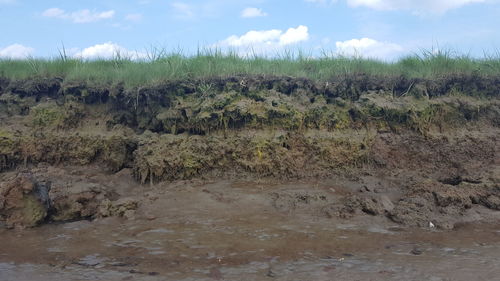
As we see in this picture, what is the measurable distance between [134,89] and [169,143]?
2.93 feet

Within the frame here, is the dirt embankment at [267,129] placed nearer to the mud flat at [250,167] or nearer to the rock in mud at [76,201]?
the mud flat at [250,167]

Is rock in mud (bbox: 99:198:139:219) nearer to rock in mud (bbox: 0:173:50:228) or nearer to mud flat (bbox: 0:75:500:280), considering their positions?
mud flat (bbox: 0:75:500:280)

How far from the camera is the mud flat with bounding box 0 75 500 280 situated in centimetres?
423

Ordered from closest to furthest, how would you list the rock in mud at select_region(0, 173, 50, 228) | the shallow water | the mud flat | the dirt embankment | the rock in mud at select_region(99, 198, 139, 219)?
the shallow water → the mud flat → the rock in mud at select_region(0, 173, 50, 228) → the rock in mud at select_region(99, 198, 139, 219) → the dirt embankment

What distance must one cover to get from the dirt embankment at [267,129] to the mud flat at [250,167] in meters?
0.02

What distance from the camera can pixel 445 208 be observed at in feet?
15.7

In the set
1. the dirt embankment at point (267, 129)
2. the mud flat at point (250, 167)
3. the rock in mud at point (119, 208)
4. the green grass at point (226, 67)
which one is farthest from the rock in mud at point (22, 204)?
the green grass at point (226, 67)

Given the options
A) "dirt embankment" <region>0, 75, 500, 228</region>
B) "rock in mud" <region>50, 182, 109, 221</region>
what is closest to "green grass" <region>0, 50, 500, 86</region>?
"dirt embankment" <region>0, 75, 500, 228</region>

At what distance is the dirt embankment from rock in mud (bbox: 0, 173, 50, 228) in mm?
839

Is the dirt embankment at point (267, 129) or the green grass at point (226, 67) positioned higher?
the green grass at point (226, 67)

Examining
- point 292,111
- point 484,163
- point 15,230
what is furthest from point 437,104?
point 15,230

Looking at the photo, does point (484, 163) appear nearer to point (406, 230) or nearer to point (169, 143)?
point (406, 230)

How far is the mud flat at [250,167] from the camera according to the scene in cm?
423

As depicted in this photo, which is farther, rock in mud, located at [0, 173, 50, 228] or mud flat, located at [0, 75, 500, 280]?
rock in mud, located at [0, 173, 50, 228]
